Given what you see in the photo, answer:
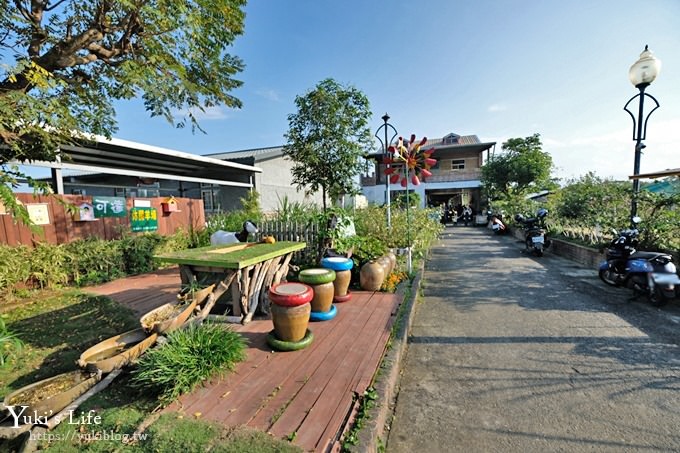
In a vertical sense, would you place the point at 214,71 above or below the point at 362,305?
above

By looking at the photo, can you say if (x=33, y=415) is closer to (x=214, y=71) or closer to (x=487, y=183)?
(x=214, y=71)

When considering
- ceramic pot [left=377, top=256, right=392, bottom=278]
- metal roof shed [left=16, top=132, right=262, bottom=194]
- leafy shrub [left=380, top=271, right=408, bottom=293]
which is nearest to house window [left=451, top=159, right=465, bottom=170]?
metal roof shed [left=16, top=132, right=262, bottom=194]

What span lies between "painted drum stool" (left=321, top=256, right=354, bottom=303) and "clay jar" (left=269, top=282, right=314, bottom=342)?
4.42 ft

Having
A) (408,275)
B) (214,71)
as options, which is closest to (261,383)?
(408,275)

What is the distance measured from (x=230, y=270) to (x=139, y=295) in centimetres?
256

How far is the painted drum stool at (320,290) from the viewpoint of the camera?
3.59 metres

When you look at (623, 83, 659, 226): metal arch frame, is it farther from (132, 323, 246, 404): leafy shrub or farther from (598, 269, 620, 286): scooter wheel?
(132, 323, 246, 404): leafy shrub

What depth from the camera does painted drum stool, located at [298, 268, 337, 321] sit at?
359 centimetres

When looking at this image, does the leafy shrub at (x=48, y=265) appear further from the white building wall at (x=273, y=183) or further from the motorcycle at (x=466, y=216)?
the motorcycle at (x=466, y=216)

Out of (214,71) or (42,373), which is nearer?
(42,373)

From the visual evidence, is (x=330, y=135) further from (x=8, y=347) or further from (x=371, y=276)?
(x=8, y=347)

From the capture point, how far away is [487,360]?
10.2ft

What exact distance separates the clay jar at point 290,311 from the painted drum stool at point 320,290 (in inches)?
20.2

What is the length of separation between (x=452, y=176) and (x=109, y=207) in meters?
22.0
